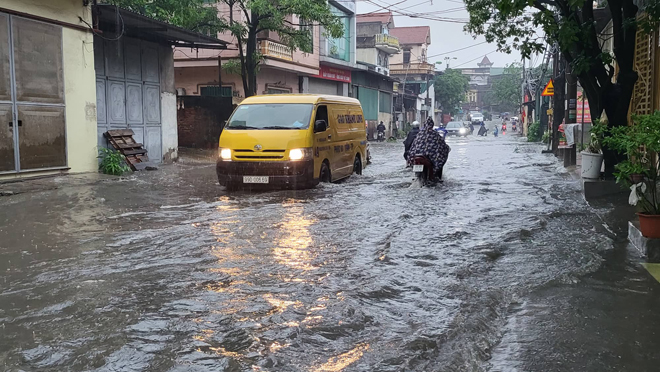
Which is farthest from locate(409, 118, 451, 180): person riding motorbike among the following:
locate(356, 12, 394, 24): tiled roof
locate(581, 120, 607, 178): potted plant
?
locate(356, 12, 394, 24): tiled roof

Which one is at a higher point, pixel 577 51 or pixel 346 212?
pixel 577 51

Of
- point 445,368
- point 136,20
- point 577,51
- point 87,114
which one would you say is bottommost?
point 445,368

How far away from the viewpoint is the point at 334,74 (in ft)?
119

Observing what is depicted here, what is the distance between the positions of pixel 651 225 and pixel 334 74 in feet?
102

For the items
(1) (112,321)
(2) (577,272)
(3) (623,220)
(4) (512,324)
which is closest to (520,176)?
(3) (623,220)

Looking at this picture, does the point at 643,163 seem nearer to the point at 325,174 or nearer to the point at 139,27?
the point at 325,174

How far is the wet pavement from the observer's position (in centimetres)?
389

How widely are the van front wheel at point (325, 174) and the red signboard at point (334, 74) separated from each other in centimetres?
2087

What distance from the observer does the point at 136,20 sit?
15.8m

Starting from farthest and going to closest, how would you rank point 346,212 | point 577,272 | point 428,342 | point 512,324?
point 346,212
point 577,272
point 512,324
point 428,342

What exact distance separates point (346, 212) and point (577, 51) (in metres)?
5.01

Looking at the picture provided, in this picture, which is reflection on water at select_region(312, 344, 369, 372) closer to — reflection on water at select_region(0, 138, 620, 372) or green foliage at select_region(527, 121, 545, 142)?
reflection on water at select_region(0, 138, 620, 372)

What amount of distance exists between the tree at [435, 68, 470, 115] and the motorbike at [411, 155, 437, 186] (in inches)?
2470

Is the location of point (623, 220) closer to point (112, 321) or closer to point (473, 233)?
point (473, 233)
